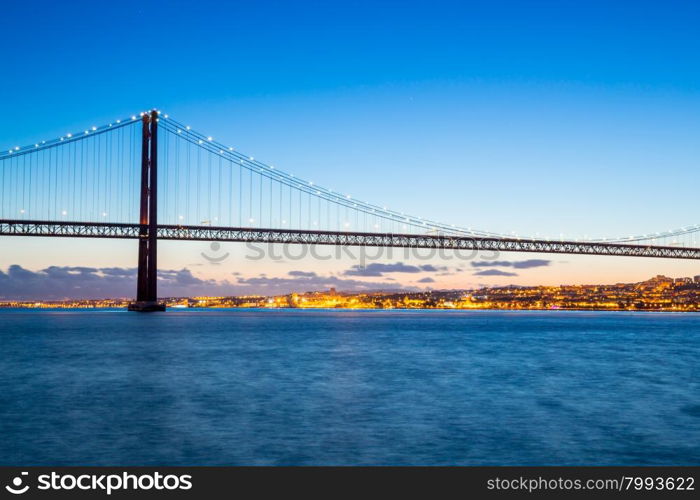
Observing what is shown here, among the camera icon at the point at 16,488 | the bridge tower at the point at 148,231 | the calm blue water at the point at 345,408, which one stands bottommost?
the calm blue water at the point at 345,408

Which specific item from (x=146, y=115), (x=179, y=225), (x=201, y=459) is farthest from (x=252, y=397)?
(x=146, y=115)

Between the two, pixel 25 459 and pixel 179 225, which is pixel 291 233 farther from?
pixel 25 459

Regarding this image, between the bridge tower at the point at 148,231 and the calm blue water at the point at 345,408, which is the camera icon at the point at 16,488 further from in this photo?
the bridge tower at the point at 148,231

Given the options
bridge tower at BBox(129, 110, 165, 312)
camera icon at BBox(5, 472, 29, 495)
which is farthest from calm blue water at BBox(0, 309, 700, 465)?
bridge tower at BBox(129, 110, 165, 312)

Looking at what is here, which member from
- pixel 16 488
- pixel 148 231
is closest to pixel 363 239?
pixel 148 231

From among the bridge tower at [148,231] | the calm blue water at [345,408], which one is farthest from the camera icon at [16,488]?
the bridge tower at [148,231]

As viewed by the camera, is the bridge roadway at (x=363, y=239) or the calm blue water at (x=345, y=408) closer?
the calm blue water at (x=345, y=408)

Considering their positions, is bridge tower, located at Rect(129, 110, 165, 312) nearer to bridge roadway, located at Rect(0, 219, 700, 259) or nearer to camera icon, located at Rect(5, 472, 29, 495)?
bridge roadway, located at Rect(0, 219, 700, 259)
